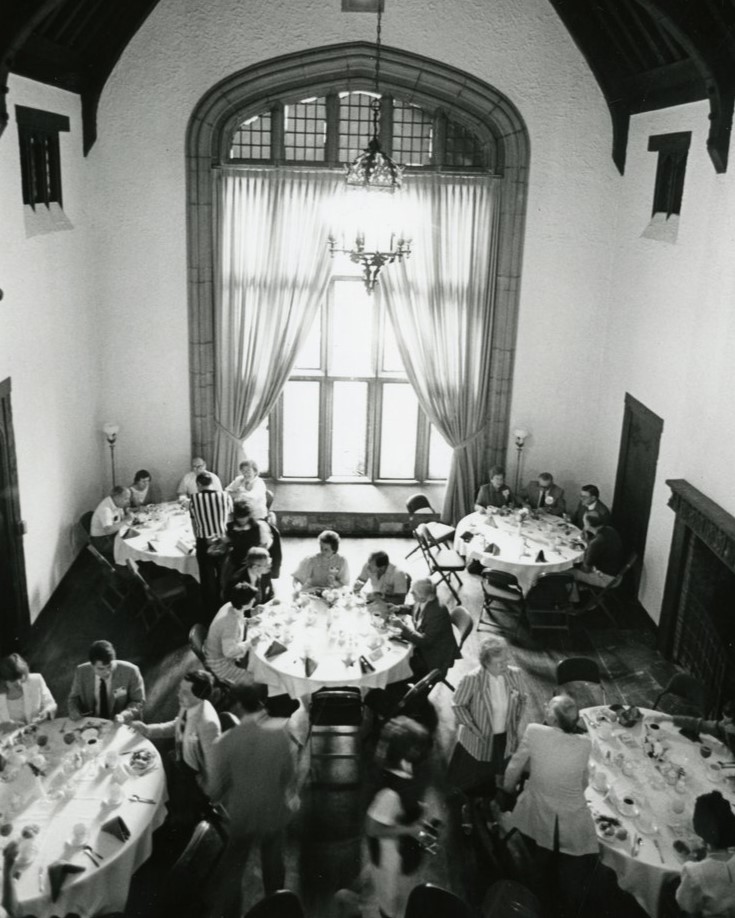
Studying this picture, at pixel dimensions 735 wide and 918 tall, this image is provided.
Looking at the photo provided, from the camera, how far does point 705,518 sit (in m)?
7.54

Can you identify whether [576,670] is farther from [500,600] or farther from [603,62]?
[603,62]

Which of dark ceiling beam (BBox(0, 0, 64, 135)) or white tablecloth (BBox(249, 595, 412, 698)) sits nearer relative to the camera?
dark ceiling beam (BBox(0, 0, 64, 135))

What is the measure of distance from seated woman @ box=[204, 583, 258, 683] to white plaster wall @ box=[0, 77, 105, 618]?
2653 mm

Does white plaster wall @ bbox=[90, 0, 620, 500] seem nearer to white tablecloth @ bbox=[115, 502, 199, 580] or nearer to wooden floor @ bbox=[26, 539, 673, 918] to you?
white tablecloth @ bbox=[115, 502, 199, 580]

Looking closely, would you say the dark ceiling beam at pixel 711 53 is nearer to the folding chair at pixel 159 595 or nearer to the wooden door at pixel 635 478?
the wooden door at pixel 635 478

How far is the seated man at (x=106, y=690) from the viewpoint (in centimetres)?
591

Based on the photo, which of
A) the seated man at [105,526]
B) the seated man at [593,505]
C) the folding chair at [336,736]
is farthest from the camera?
the seated man at [593,505]

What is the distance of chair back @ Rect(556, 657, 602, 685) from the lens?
677 centimetres

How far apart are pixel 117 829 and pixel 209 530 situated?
163 inches

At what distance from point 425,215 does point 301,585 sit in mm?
4881

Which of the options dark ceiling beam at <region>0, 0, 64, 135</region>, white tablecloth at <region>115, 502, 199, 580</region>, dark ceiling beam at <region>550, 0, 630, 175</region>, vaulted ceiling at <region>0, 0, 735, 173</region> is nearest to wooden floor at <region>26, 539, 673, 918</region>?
white tablecloth at <region>115, 502, 199, 580</region>

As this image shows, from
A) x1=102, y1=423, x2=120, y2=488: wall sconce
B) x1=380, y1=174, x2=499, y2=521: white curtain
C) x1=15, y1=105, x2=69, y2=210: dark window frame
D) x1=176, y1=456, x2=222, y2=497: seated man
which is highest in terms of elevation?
x1=15, y1=105, x2=69, y2=210: dark window frame

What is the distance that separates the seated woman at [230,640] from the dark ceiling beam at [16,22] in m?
4.29

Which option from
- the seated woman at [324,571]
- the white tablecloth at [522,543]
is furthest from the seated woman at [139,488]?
the white tablecloth at [522,543]
